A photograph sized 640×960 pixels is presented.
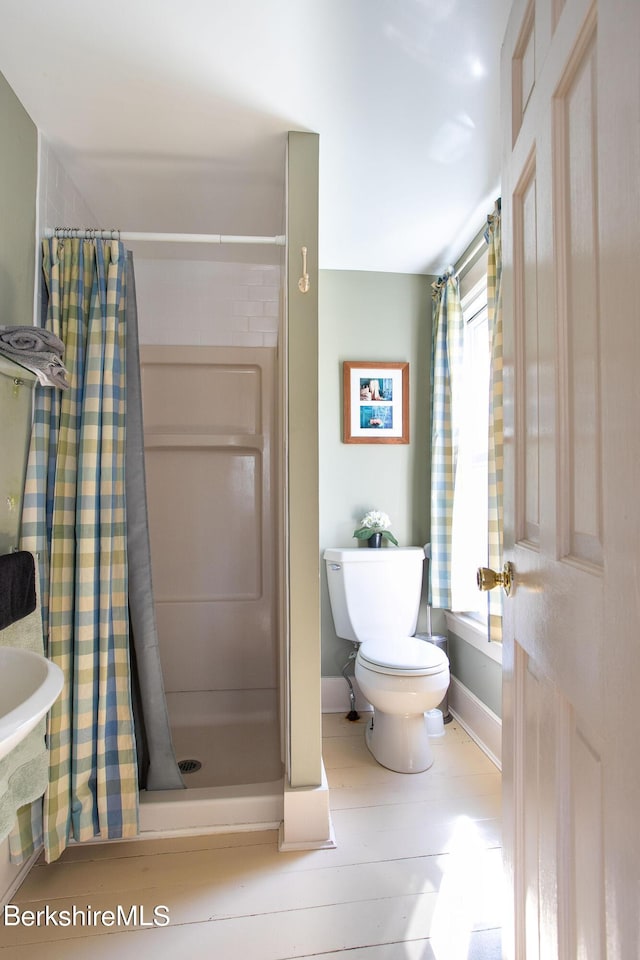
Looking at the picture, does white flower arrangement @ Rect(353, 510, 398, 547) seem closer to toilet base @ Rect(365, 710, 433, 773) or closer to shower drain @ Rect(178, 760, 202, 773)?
toilet base @ Rect(365, 710, 433, 773)

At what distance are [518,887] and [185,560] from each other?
1962mm

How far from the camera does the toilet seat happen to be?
1.86m

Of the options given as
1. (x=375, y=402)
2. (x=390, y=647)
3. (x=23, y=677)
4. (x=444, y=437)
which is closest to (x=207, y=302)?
(x=375, y=402)

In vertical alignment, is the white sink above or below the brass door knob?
below

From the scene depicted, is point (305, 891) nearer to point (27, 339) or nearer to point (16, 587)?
point (16, 587)

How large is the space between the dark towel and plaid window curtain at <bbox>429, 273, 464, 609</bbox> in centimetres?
171

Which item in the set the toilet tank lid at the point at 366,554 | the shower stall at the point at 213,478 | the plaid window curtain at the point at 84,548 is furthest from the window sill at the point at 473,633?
the plaid window curtain at the point at 84,548

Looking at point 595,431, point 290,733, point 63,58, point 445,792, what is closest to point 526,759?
point 595,431

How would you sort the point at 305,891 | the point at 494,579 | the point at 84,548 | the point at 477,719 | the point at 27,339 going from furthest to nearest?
the point at 477,719 → the point at 84,548 → the point at 305,891 → the point at 27,339 → the point at 494,579

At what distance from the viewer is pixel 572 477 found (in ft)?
2.15

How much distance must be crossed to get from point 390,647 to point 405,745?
0.38m

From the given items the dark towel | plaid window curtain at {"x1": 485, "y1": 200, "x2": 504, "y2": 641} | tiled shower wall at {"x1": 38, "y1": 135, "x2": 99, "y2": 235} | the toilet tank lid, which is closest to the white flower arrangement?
the toilet tank lid

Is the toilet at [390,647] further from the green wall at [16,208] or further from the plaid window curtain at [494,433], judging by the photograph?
the green wall at [16,208]

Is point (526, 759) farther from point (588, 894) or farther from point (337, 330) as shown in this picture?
point (337, 330)
